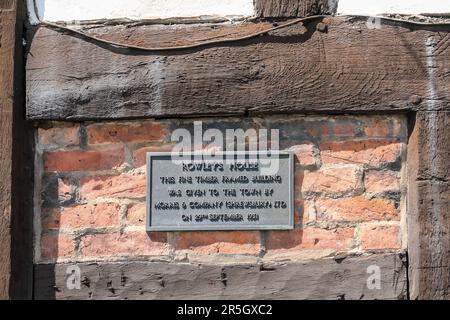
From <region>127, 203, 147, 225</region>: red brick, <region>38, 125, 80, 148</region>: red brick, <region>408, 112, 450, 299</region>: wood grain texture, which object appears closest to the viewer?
<region>408, 112, 450, 299</region>: wood grain texture

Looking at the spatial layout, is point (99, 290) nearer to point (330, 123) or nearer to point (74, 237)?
point (74, 237)

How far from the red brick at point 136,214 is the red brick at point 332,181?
70 centimetres

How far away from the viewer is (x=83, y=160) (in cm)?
432

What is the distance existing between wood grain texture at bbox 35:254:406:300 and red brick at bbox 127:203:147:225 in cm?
19

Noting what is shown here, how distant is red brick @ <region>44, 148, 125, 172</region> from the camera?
4.30m

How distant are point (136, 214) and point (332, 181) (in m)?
0.89

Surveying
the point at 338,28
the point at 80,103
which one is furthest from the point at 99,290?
the point at 338,28

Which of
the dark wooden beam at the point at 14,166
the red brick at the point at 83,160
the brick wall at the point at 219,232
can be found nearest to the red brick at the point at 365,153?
the brick wall at the point at 219,232

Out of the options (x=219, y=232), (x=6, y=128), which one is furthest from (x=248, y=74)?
(x=6, y=128)

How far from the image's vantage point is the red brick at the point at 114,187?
4.27 m

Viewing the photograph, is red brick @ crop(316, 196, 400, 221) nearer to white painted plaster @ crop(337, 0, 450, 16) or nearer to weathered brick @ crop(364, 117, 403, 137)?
weathered brick @ crop(364, 117, 403, 137)

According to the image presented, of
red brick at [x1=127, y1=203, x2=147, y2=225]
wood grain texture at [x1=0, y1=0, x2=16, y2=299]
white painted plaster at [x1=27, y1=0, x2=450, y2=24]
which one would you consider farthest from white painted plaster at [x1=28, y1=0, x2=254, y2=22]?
red brick at [x1=127, y1=203, x2=147, y2=225]

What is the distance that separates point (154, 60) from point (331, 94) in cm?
81

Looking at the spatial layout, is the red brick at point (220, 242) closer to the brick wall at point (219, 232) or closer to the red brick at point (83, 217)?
the brick wall at point (219, 232)
